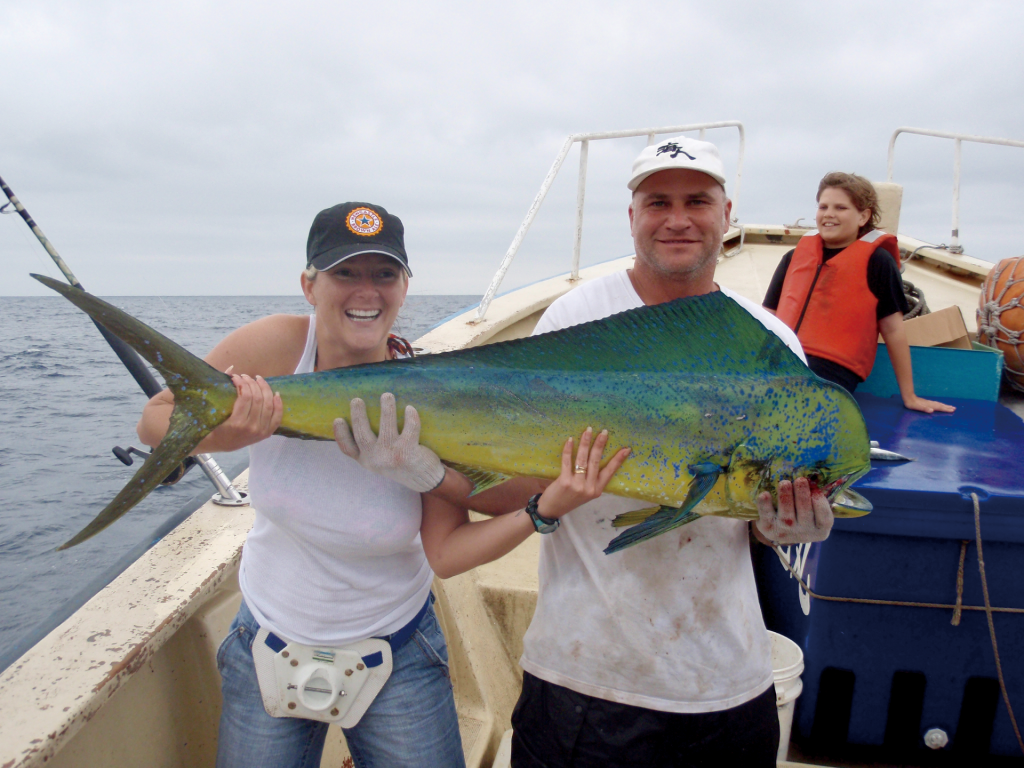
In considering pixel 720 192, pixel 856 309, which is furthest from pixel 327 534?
pixel 856 309

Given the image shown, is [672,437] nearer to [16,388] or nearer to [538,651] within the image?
[538,651]

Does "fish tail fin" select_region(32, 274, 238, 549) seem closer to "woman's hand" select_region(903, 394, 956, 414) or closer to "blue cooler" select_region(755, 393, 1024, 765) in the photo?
"blue cooler" select_region(755, 393, 1024, 765)

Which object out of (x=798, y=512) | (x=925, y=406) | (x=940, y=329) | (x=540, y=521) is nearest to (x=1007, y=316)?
(x=940, y=329)

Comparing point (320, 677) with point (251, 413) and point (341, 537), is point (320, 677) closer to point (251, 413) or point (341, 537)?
point (341, 537)

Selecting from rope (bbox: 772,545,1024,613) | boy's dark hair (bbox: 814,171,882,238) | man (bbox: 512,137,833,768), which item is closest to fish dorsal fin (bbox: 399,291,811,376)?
man (bbox: 512,137,833,768)

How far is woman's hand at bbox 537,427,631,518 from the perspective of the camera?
1.43 meters

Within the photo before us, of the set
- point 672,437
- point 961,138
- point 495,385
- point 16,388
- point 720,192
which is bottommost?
point 16,388

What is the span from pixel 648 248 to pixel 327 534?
1.12m

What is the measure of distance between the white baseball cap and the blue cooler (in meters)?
1.13

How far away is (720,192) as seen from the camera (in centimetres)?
176

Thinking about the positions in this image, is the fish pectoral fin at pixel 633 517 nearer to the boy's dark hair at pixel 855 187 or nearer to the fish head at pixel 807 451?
the fish head at pixel 807 451

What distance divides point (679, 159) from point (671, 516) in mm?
930

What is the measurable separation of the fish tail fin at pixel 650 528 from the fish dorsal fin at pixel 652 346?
339 millimetres

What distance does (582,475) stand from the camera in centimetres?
143
